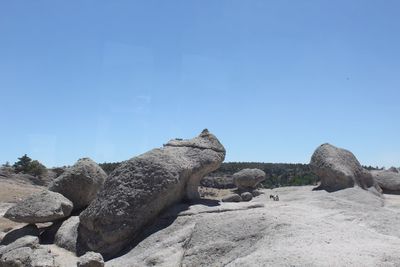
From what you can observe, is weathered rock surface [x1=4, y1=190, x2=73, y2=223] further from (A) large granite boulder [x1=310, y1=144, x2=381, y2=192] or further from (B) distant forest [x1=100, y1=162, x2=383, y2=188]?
(B) distant forest [x1=100, y1=162, x2=383, y2=188]

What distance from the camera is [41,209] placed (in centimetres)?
1200

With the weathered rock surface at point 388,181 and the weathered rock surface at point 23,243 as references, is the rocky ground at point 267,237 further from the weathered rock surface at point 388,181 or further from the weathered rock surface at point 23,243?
the weathered rock surface at point 388,181

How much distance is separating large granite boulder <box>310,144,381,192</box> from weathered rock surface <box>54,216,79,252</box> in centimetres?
744

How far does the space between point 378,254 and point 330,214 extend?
3242 mm

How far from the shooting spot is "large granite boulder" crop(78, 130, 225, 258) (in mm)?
10547

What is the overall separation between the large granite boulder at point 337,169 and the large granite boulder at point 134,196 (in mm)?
4947

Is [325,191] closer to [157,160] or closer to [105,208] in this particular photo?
[157,160]

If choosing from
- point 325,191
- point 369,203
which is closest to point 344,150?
point 325,191

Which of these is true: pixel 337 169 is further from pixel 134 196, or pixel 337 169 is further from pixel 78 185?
pixel 78 185

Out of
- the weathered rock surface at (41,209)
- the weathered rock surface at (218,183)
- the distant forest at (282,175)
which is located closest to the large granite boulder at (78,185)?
the weathered rock surface at (41,209)

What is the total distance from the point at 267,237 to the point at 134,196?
377 cm

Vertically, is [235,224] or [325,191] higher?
[325,191]

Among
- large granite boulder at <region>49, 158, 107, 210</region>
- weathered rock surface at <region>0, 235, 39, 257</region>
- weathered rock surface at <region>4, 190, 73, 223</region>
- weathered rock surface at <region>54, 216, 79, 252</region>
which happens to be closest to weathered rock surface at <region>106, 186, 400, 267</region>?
weathered rock surface at <region>54, 216, 79, 252</region>

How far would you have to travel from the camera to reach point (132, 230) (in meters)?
10.5
